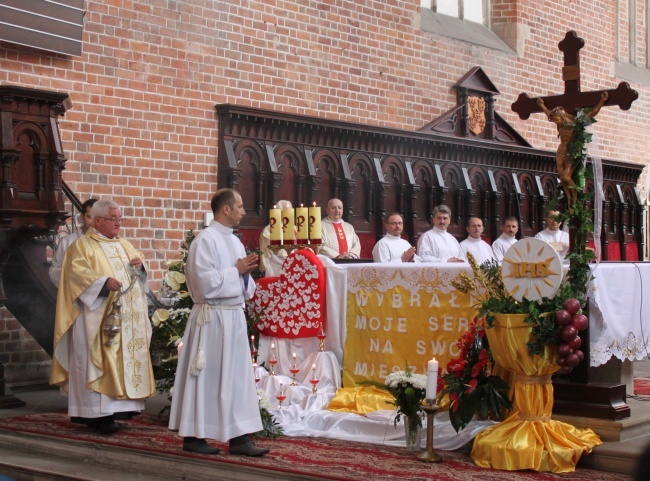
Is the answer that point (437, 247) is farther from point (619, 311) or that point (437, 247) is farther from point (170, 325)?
point (619, 311)

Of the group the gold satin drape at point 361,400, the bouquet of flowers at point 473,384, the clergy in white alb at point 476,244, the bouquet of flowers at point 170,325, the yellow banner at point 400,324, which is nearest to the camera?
the bouquet of flowers at point 473,384

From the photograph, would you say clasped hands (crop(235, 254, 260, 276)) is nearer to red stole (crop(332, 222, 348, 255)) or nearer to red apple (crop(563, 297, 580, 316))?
red apple (crop(563, 297, 580, 316))

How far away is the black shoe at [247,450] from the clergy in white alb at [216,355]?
0.01 metres

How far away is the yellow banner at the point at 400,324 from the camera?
Answer: 6.97 meters

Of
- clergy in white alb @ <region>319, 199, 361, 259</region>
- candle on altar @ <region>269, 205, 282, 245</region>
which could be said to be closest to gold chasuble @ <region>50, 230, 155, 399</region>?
candle on altar @ <region>269, 205, 282, 245</region>

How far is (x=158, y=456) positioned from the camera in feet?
19.8

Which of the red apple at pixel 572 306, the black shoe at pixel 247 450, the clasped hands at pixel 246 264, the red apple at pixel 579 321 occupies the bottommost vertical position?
the black shoe at pixel 247 450

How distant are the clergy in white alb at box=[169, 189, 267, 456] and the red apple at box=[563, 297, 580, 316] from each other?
1.82m

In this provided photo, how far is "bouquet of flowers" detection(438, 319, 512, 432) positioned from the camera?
6086 mm

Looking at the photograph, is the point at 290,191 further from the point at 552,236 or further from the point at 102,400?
the point at 102,400

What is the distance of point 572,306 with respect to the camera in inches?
231

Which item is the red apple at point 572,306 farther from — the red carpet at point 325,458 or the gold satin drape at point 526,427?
the red carpet at point 325,458

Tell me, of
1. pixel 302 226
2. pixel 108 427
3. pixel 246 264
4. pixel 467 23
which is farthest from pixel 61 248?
pixel 467 23

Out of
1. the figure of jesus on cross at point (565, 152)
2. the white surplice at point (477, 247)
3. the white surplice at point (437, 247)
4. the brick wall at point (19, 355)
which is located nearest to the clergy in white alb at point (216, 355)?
the figure of jesus on cross at point (565, 152)
